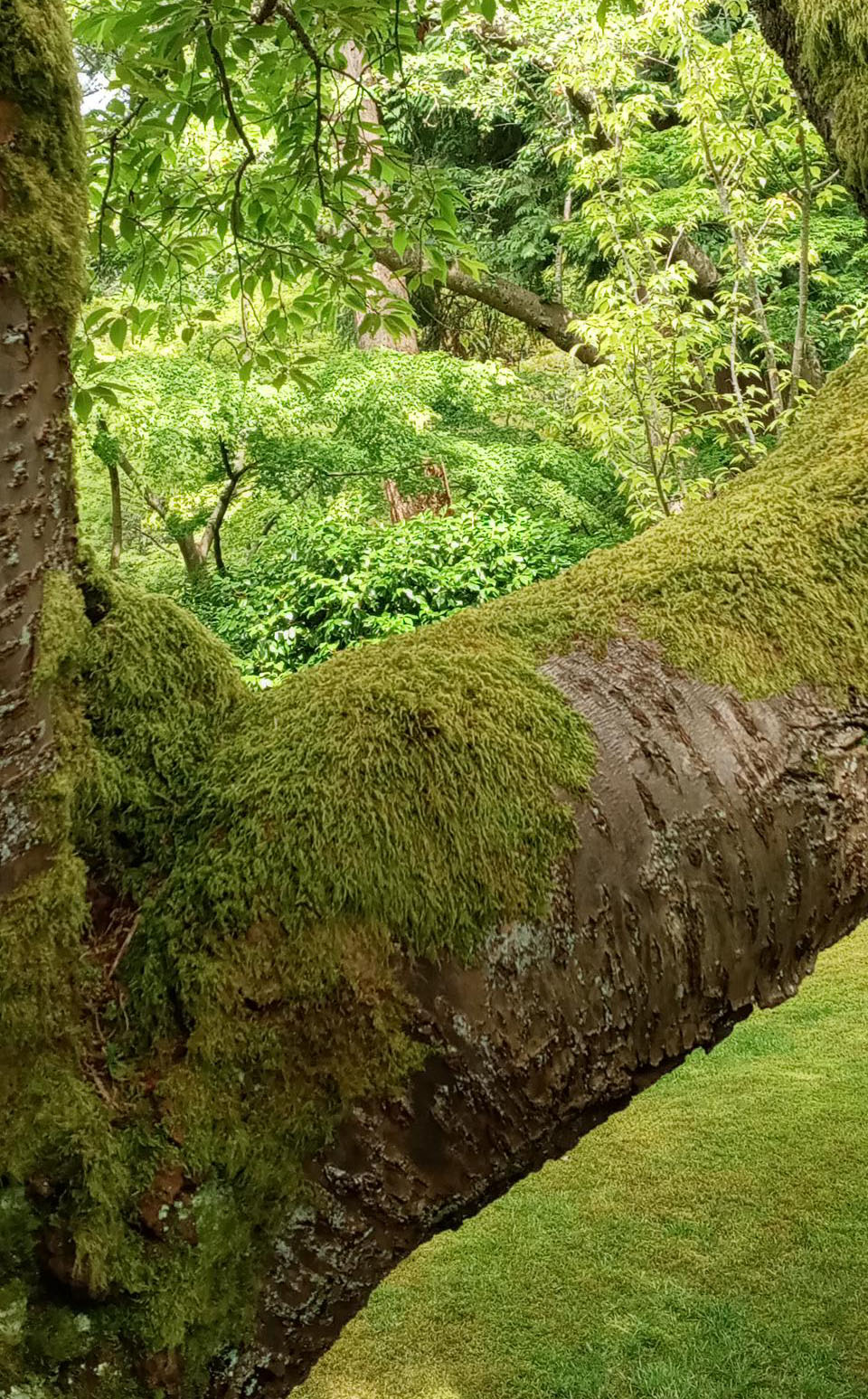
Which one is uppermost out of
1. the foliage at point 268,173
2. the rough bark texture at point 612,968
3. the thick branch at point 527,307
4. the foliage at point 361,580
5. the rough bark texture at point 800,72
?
the thick branch at point 527,307

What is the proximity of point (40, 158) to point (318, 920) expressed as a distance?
2.24ft

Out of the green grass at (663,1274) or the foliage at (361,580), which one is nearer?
the green grass at (663,1274)

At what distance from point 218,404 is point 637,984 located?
5278 millimetres

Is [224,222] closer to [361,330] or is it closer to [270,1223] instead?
[361,330]

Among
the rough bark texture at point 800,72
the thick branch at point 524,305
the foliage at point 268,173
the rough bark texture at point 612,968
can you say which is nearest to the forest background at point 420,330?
the foliage at point 268,173

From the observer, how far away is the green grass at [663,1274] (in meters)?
2.60

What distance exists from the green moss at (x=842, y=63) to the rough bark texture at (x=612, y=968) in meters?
1.21

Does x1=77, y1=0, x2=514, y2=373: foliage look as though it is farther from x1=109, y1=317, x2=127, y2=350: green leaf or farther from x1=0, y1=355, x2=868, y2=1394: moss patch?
x1=0, y1=355, x2=868, y2=1394: moss patch

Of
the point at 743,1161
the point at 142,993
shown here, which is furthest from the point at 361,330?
the point at 743,1161

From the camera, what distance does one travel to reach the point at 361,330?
2.57 metres

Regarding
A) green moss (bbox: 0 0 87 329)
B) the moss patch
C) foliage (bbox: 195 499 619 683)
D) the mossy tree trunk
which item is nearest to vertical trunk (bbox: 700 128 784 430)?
foliage (bbox: 195 499 619 683)

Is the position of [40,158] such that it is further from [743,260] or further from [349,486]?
[349,486]

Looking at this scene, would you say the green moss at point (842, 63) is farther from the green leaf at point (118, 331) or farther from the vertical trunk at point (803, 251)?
the vertical trunk at point (803, 251)

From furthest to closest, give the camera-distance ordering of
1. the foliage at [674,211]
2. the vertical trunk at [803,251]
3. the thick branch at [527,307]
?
the thick branch at [527,307], the foliage at [674,211], the vertical trunk at [803,251]
